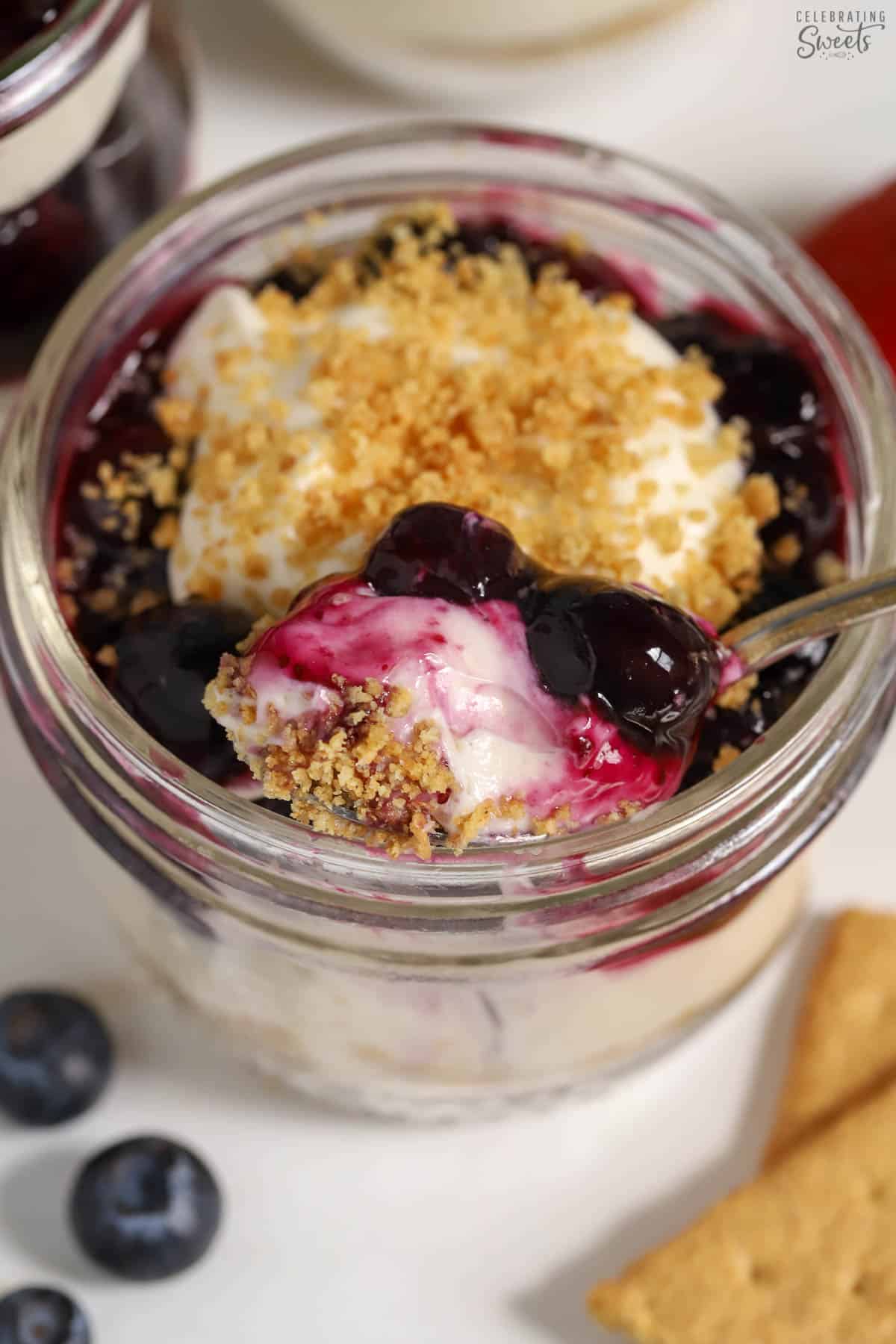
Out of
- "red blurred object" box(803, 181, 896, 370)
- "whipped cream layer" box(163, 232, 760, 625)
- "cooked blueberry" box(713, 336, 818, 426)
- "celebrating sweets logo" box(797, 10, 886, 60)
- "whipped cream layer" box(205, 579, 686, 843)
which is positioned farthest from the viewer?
"red blurred object" box(803, 181, 896, 370)

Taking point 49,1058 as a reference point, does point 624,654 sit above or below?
above

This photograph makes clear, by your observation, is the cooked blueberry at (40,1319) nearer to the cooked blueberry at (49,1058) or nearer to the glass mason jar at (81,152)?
the cooked blueberry at (49,1058)

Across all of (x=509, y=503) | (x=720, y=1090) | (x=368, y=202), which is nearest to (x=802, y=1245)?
(x=720, y=1090)

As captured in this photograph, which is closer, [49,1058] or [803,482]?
[803,482]

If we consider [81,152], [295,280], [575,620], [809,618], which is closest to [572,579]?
[575,620]

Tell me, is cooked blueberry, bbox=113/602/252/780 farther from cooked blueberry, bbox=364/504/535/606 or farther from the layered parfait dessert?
cooked blueberry, bbox=364/504/535/606

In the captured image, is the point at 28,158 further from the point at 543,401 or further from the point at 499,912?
the point at 499,912

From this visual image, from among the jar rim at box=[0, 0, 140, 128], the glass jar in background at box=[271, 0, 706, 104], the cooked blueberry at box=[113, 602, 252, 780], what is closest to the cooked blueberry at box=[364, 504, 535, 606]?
the cooked blueberry at box=[113, 602, 252, 780]

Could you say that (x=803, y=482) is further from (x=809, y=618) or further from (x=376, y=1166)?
(x=376, y=1166)
